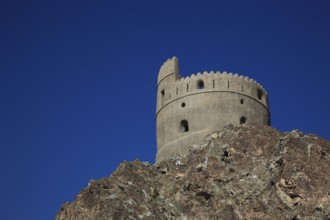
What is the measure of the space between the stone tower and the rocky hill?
2.76 meters

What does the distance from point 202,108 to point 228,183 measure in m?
8.70

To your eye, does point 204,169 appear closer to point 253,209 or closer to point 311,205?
point 253,209

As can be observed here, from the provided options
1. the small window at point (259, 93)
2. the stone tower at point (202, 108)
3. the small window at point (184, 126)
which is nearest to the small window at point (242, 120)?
the stone tower at point (202, 108)

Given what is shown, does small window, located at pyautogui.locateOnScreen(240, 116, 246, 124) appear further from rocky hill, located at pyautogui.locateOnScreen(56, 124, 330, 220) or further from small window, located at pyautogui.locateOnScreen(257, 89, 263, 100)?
rocky hill, located at pyautogui.locateOnScreen(56, 124, 330, 220)

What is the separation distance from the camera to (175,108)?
4341 centimetres

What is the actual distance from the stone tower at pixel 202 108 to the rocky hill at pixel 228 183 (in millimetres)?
2763

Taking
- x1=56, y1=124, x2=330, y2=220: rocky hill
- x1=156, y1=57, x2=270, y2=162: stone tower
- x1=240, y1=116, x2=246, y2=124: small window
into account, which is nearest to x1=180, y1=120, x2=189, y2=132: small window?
x1=156, y1=57, x2=270, y2=162: stone tower

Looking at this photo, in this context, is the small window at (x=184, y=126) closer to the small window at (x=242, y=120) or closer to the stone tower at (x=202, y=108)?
the stone tower at (x=202, y=108)

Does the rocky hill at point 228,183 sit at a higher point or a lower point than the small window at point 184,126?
lower

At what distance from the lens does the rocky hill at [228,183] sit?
31766mm

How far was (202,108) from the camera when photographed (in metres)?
42.2

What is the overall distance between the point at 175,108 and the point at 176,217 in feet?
38.2

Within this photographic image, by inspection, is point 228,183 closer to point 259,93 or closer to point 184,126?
point 184,126

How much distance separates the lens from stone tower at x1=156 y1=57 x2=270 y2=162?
137 feet
